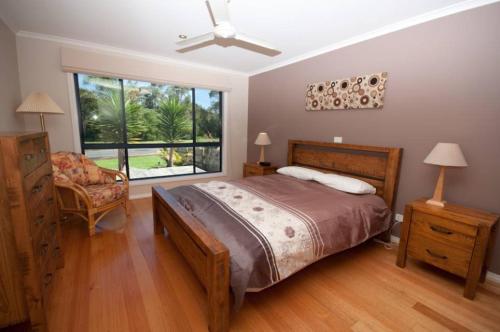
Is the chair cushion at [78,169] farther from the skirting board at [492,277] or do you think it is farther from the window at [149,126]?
the skirting board at [492,277]

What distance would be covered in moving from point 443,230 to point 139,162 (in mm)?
4106

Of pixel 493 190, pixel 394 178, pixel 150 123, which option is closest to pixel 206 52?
pixel 150 123

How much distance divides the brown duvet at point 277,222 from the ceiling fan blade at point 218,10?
1.46 m

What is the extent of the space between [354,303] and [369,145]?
5.79ft

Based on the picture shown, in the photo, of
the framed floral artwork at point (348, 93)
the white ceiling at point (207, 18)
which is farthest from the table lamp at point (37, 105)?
the framed floral artwork at point (348, 93)

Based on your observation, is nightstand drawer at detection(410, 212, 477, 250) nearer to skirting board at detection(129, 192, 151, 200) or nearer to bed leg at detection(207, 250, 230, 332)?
bed leg at detection(207, 250, 230, 332)

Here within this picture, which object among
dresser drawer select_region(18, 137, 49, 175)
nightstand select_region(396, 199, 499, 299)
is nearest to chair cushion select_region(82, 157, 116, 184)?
dresser drawer select_region(18, 137, 49, 175)

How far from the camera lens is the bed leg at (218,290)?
1271 millimetres

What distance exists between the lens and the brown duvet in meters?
1.42

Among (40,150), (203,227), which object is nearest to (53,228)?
(40,150)

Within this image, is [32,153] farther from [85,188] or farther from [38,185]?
[85,188]

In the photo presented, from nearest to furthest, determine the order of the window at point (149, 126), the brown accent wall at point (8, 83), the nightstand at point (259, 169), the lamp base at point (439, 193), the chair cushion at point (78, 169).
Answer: the lamp base at point (439, 193), the brown accent wall at point (8, 83), the chair cushion at point (78, 169), the window at point (149, 126), the nightstand at point (259, 169)

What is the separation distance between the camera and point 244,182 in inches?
110

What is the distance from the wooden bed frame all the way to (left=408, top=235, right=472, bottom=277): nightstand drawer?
1.79 feet
